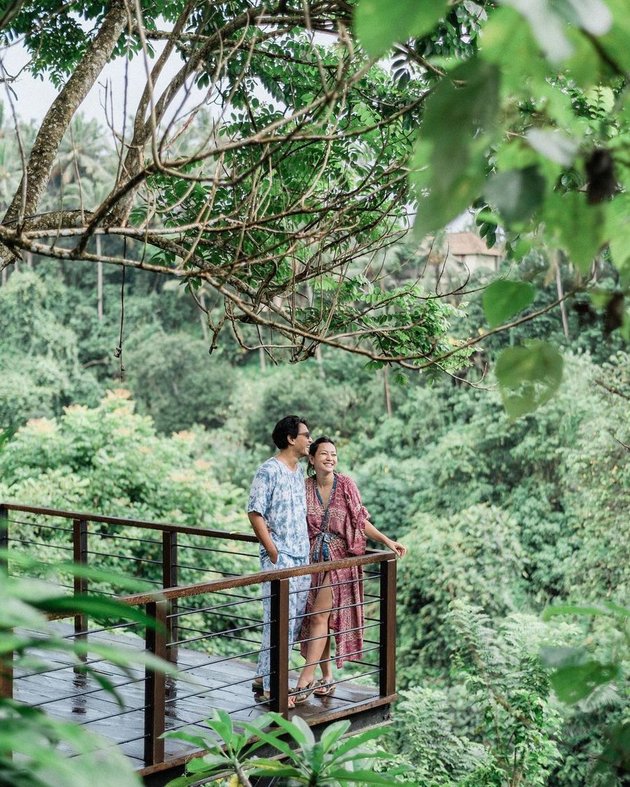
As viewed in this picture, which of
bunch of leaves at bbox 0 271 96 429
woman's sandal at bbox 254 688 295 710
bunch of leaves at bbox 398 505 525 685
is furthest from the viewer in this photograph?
bunch of leaves at bbox 0 271 96 429

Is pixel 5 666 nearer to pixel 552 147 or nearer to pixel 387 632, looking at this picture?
pixel 552 147

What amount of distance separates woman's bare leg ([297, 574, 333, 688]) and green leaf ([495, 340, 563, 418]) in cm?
369

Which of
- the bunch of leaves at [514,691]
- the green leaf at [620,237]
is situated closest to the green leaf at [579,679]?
the green leaf at [620,237]

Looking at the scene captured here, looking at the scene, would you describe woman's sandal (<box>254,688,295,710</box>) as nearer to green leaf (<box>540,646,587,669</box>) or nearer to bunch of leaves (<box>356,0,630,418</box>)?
green leaf (<box>540,646,587,669</box>)

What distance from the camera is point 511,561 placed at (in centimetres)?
1326

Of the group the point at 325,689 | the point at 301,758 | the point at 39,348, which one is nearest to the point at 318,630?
the point at 325,689

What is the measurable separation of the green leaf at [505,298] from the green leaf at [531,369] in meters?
0.06

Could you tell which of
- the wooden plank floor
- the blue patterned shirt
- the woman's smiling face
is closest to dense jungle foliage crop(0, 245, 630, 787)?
the woman's smiling face

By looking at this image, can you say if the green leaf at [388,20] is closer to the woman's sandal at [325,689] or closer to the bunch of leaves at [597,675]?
the bunch of leaves at [597,675]

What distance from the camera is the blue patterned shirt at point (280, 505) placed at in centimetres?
435

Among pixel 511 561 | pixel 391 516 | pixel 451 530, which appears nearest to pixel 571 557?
pixel 511 561

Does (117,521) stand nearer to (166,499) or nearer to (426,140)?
(426,140)

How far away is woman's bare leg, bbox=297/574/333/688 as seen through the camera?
4555 millimetres

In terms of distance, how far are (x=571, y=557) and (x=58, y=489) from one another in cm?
704
